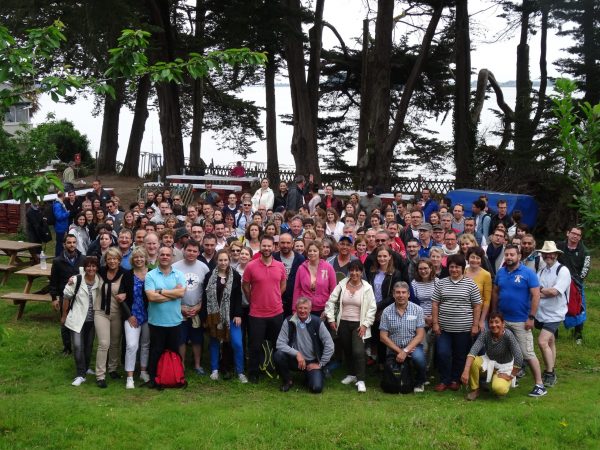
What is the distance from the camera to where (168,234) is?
916 cm

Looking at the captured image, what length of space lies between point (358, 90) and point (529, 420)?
22.2 m

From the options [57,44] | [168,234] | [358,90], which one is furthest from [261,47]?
[57,44]

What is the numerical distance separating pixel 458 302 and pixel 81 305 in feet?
14.0

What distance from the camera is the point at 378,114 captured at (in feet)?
73.3

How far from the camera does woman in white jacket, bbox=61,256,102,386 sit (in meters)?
7.87

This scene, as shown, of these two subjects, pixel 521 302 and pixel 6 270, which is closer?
pixel 521 302

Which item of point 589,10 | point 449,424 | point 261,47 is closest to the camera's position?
point 449,424

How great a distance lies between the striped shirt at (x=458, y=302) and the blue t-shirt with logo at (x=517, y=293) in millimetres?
301

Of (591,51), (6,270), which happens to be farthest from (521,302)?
(591,51)

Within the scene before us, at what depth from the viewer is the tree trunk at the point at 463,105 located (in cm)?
2316

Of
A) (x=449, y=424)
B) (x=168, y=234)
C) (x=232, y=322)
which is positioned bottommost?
(x=449, y=424)

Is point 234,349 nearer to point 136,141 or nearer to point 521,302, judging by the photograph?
point 521,302

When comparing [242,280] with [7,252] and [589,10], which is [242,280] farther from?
[589,10]

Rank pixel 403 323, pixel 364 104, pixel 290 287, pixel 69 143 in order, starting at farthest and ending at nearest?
1. pixel 69 143
2. pixel 364 104
3. pixel 290 287
4. pixel 403 323
